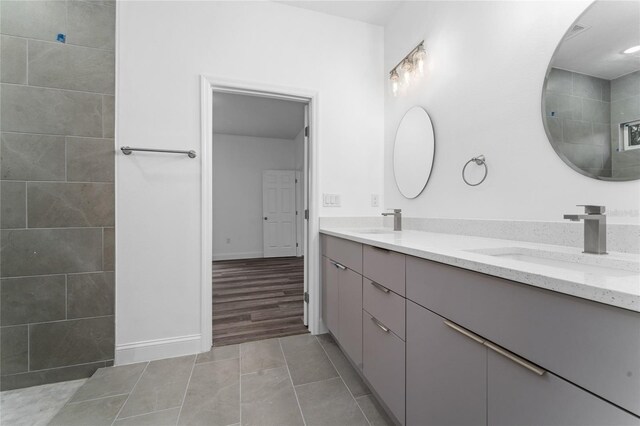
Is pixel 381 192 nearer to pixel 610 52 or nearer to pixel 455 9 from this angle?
pixel 455 9

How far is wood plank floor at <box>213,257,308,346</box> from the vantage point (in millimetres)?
2139

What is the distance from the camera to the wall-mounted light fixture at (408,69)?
1.84 meters

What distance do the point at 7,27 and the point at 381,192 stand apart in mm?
2696

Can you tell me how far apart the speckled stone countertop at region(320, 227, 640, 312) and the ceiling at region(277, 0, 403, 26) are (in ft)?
6.42

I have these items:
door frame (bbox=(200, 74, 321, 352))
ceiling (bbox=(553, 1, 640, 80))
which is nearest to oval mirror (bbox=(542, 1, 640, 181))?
ceiling (bbox=(553, 1, 640, 80))

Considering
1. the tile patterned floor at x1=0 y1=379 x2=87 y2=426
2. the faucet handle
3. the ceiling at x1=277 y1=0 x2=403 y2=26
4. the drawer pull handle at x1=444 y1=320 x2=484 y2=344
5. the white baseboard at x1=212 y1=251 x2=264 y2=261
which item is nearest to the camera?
the drawer pull handle at x1=444 y1=320 x2=484 y2=344

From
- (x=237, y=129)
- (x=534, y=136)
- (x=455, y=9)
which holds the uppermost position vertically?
(x=237, y=129)

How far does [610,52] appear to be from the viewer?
924mm

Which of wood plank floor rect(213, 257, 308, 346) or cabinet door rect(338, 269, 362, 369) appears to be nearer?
cabinet door rect(338, 269, 362, 369)

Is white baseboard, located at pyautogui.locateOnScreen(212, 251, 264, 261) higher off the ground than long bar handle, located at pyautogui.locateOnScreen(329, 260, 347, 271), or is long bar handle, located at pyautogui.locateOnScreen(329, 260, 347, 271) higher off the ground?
long bar handle, located at pyautogui.locateOnScreen(329, 260, 347, 271)

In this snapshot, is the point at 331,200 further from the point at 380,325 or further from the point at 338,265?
the point at 380,325

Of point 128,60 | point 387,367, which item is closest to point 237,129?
point 128,60

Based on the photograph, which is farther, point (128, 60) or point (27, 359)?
point (128, 60)

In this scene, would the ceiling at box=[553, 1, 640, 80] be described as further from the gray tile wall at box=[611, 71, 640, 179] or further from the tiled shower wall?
the tiled shower wall
